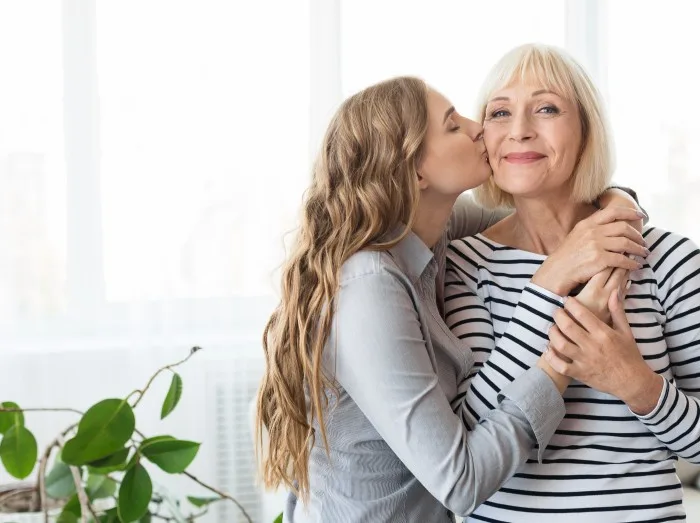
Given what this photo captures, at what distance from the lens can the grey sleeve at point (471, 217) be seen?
1.73 meters

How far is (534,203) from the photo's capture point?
156 cm

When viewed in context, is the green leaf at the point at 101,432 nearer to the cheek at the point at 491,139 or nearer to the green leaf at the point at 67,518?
the green leaf at the point at 67,518

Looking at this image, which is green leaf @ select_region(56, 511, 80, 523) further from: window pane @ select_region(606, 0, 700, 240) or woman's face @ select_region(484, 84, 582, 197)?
window pane @ select_region(606, 0, 700, 240)

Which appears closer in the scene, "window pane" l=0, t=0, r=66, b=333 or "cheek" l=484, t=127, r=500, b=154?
"cheek" l=484, t=127, r=500, b=154

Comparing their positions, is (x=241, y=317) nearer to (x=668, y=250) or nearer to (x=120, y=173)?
(x=120, y=173)

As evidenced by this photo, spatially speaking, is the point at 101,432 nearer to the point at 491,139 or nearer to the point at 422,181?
the point at 422,181

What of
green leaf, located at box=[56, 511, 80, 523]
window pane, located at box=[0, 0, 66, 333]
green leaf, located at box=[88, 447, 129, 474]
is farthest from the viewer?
window pane, located at box=[0, 0, 66, 333]

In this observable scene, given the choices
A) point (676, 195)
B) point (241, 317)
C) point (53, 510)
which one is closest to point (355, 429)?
point (53, 510)

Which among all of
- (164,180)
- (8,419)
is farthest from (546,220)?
(164,180)

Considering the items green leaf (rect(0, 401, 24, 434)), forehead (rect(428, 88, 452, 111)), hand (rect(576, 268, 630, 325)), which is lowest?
green leaf (rect(0, 401, 24, 434))

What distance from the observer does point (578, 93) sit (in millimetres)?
1530

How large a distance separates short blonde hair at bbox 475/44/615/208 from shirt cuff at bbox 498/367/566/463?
0.42 meters

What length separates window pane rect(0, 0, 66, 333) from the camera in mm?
3020

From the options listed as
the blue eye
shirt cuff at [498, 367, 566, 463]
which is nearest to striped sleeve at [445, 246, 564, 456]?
shirt cuff at [498, 367, 566, 463]
